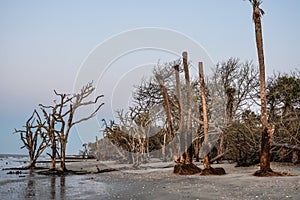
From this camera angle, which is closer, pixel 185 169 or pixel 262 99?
pixel 262 99

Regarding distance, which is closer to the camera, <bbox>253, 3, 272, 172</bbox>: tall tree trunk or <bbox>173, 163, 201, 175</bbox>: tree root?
<bbox>253, 3, 272, 172</bbox>: tall tree trunk

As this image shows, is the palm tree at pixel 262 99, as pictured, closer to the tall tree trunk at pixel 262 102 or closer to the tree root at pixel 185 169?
the tall tree trunk at pixel 262 102

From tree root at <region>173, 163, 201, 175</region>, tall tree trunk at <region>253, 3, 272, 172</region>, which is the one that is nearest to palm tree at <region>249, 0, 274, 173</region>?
tall tree trunk at <region>253, 3, 272, 172</region>

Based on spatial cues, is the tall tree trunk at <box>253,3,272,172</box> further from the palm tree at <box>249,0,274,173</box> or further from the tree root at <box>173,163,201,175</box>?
the tree root at <box>173,163,201,175</box>

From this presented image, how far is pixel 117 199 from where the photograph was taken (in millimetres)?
9719

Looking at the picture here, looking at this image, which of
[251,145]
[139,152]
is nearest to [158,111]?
[139,152]

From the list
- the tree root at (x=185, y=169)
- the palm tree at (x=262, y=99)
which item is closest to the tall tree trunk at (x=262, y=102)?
the palm tree at (x=262, y=99)

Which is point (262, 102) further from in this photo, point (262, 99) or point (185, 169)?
point (185, 169)

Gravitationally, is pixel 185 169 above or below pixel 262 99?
below

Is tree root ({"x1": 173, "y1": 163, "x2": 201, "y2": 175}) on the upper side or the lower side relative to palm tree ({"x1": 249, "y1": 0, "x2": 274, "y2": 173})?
lower

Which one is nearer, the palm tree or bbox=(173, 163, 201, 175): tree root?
the palm tree

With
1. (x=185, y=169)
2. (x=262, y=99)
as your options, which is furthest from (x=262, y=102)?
(x=185, y=169)

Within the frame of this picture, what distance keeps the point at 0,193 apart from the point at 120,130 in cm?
2000

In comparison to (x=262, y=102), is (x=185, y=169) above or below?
below
